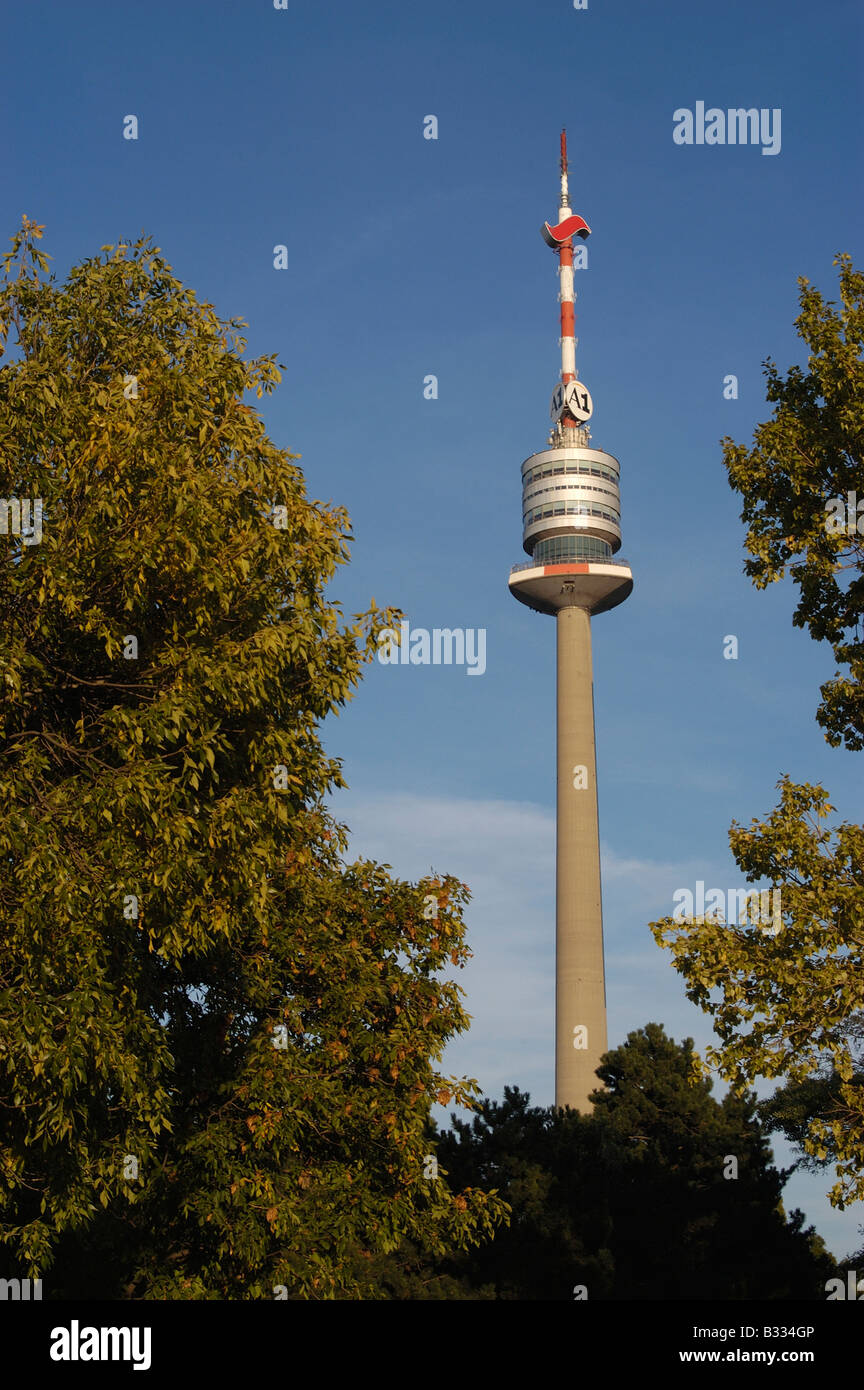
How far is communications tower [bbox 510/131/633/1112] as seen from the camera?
103562 mm

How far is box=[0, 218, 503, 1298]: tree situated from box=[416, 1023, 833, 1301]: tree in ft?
69.8

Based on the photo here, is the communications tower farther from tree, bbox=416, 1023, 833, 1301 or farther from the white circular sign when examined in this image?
tree, bbox=416, 1023, 833, 1301

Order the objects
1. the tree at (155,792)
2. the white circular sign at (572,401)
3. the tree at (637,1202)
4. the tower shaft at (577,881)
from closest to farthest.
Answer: the tree at (155,792), the tree at (637,1202), the tower shaft at (577,881), the white circular sign at (572,401)

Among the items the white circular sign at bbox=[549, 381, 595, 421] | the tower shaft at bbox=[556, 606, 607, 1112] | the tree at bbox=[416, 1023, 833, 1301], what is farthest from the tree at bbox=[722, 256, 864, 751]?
the white circular sign at bbox=[549, 381, 595, 421]

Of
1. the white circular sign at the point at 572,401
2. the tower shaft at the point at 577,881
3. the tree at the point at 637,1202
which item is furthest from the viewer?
the white circular sign at the point at 572,401

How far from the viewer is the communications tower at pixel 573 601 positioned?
4077 inches

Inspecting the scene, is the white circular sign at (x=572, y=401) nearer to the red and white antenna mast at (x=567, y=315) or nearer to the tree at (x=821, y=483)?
the red and white antenna mast at (x=567, y=315)

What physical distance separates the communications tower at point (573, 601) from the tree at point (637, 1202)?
185 feet

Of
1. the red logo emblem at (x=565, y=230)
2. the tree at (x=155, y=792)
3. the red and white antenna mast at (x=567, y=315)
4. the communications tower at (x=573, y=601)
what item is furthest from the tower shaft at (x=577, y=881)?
the tree at (x=155, y=792)

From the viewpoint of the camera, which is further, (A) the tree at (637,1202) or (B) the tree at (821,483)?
(A) the tree at (637,1202)

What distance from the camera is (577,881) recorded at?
107 m
